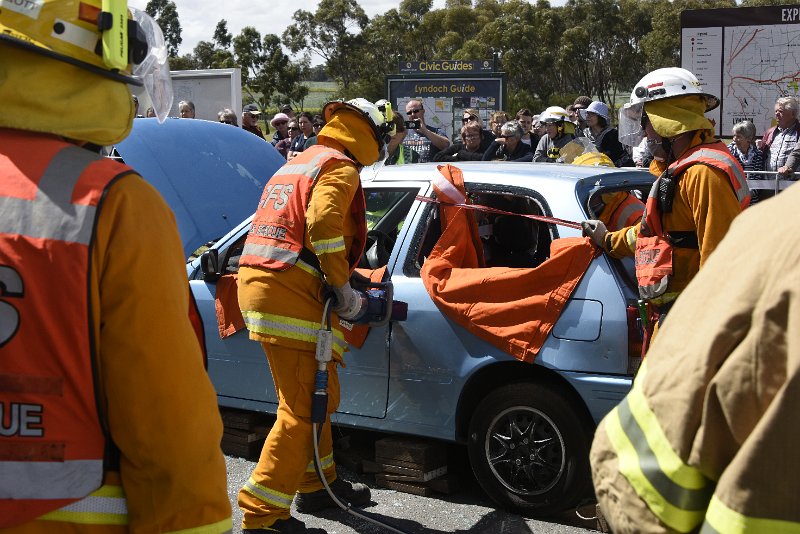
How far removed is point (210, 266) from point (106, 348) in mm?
3696

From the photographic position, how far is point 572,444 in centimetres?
448

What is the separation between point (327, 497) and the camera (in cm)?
495

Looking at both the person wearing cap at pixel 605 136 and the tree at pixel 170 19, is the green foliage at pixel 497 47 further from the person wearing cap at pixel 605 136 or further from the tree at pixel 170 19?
the person wearing cap at pixel 605 136

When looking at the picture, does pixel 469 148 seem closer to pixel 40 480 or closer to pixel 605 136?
pixel 605 136

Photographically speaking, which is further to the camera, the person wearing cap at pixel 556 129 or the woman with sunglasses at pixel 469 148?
the person wearing cap at pixel 556 129

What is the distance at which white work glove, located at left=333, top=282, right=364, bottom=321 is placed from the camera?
4.44 metres

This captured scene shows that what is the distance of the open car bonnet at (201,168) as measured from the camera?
5273mm

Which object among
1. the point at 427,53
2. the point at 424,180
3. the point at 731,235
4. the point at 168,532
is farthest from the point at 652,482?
the point at 427,53

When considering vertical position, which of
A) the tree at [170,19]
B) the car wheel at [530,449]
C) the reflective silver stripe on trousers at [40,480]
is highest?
the tree at [170,19]

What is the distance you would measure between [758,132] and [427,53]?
37272 mm

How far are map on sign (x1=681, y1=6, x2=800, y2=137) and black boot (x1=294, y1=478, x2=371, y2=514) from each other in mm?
8771

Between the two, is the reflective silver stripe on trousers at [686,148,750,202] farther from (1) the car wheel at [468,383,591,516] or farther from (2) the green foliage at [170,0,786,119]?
(2) the green foliage at [170,0,786,119]

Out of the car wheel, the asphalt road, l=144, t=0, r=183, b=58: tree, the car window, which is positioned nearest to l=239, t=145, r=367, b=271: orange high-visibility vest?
the car window

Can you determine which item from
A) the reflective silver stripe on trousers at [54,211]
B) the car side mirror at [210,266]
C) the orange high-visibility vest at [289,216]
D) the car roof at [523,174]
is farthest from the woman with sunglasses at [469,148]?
the reflective silver stripe on trousers at [54,211]
